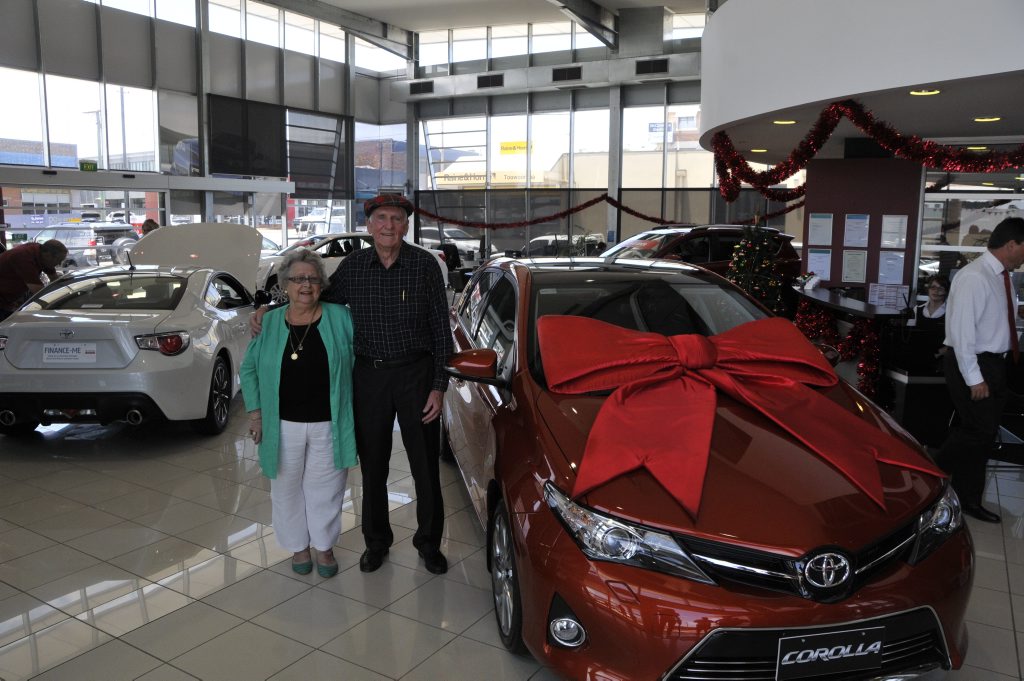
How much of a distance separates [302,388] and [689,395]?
1642 millimetres

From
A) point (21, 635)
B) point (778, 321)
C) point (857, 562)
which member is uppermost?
point (778, 321)

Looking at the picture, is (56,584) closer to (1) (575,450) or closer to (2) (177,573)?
(2) (177,573)

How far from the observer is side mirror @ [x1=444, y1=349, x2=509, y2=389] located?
3.26 meters

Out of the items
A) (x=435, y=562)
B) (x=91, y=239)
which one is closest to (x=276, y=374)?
(x=435, y=562)

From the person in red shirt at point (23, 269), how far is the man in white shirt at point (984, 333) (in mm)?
7402

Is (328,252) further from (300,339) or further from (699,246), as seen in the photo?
(300,339)

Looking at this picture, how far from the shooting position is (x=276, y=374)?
3.43 m

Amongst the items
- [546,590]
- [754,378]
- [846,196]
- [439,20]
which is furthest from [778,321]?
[439,20]

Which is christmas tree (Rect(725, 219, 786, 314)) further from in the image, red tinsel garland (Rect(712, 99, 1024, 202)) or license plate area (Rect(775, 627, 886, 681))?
license plate area (Rect(775, 627, 886, 681))

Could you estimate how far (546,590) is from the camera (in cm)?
242

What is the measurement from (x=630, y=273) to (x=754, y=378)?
1.00 m

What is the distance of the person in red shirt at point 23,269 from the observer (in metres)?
7.39

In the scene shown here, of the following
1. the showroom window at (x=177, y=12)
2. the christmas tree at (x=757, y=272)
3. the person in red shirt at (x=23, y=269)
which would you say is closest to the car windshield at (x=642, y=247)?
the christmas tree at (x=757, y=272)

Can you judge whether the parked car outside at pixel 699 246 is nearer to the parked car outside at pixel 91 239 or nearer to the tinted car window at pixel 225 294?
the tinted car window at pixel 225 294
